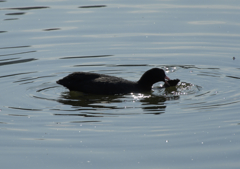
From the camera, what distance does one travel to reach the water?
25.1 feet

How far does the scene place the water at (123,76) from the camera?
7.64m

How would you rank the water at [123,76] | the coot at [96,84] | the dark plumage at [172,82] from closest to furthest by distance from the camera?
1. the water at [123,76]
2. the coot at [96,84]
3. the dark plumage at [172,82]

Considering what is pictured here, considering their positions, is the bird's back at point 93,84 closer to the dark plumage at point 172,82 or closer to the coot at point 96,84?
the coot at point 96,84

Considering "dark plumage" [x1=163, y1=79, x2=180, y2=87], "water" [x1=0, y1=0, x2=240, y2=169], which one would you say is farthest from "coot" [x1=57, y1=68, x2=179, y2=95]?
"dark plumage" [x1=163, y1=79, x2=180, y2=87]

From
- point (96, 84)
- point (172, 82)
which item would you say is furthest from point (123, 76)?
point (96, 84)

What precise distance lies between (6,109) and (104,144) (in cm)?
305

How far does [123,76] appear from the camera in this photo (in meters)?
13.0

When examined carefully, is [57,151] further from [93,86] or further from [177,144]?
[93,86]

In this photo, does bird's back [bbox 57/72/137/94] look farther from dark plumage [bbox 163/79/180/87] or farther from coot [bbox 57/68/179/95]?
dark plumage [bbox 163/79/180/87]

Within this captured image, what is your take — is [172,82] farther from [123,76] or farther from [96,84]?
[96,84]

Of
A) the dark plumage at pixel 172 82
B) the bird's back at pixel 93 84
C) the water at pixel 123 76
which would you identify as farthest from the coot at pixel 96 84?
the dark plumage at pixel 172 82

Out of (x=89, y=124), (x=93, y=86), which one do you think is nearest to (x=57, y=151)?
(x=89, y=124)

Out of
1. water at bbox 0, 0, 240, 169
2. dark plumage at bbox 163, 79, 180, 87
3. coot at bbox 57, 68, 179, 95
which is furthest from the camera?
dark plumage at bbox 163, 79, 180, 87

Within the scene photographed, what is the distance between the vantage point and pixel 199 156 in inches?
291
